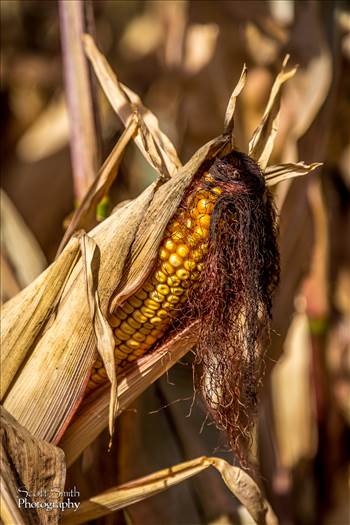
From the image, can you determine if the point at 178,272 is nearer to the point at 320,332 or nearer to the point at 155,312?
the point at 155,312

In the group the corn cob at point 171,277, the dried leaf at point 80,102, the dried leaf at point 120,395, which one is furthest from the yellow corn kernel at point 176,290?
the dried leaf at point 80,102

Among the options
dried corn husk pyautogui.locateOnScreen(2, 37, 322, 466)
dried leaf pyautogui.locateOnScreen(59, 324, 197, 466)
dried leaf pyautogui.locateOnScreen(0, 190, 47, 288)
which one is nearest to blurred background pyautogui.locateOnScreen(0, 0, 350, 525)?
dried leaf pyautogui.locateOnScreen(0, 190, 47, 288)

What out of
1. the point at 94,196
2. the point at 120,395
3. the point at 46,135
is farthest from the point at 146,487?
the point at 46,135

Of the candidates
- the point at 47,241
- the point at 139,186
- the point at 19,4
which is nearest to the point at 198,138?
the point at 139,186

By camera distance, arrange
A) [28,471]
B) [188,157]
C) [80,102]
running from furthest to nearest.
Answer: [188,157] < [80,102] < [28,471]

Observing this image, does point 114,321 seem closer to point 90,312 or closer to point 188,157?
point 90,312

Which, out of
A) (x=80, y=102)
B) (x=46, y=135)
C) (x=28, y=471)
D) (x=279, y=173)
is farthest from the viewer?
(x=46, y=135)
